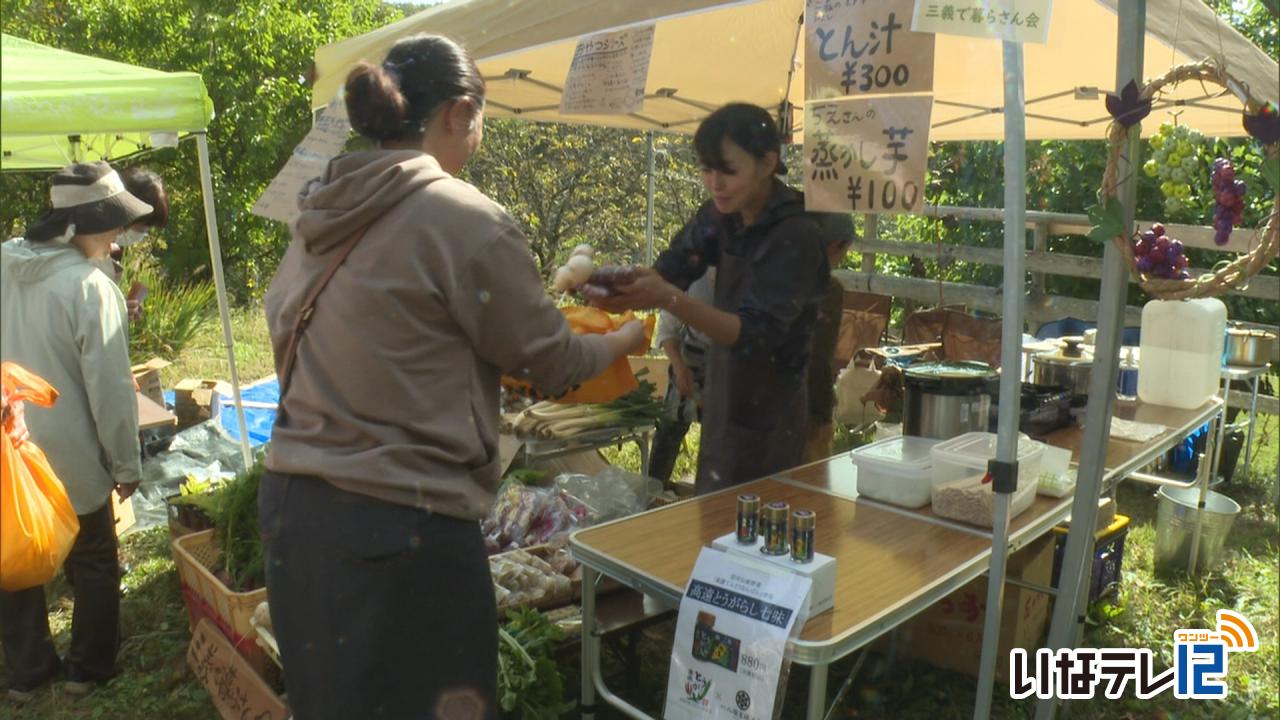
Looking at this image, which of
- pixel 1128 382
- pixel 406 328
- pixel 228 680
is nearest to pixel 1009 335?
pixel 406 328

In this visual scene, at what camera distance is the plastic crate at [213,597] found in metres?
3.14

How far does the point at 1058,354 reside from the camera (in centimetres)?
382

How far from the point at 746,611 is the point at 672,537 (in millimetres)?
517

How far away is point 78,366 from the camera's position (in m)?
3.23

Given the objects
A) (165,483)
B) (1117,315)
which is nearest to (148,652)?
(165,483)

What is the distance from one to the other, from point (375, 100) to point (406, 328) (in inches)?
17.4

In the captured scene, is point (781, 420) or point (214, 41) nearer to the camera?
point (781, 420)

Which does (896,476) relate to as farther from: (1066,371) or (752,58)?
(752,58)

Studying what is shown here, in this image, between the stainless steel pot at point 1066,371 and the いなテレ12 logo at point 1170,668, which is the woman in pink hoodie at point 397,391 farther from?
the stainless steel pot at point 1066,371

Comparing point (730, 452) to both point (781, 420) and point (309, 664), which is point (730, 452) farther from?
point (309, 664)

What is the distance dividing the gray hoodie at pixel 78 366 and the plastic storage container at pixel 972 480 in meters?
2.78

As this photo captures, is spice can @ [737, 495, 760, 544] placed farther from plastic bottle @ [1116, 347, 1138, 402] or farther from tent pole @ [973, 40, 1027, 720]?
plastic bottle @ [1116, 347, 1138, 402]

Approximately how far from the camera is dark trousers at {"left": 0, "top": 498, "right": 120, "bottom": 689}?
3393mm

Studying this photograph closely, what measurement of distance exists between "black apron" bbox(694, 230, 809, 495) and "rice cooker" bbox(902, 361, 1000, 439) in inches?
13.9
